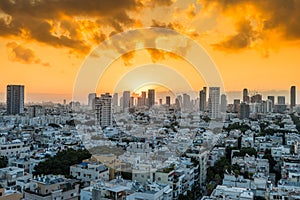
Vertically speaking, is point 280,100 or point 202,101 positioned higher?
point 280,100

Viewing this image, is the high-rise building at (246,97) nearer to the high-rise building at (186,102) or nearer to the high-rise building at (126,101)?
the high-rise building at (186,102)

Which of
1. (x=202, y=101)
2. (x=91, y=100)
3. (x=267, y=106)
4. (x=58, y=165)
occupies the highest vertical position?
(x=202, y=101)

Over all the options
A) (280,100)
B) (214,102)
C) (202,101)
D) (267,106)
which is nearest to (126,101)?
(202,101)

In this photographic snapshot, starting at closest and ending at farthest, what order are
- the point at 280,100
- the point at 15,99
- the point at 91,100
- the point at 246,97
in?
the point at 91,100 → the point at 15,99 → the point at 246,97 → the point at 280,100

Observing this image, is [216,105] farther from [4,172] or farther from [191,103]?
[4,172]

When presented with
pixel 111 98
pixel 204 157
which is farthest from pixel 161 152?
pixel 111 98

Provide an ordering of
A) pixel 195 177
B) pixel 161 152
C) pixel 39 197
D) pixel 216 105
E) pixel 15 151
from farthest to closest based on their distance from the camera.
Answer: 1. pixel 216 105
2. pixel 15 151
3. pixel 161 152
4. pixel 195 177
5. pixel 39 197

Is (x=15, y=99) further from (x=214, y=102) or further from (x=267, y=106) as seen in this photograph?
(x=267, y=106)
